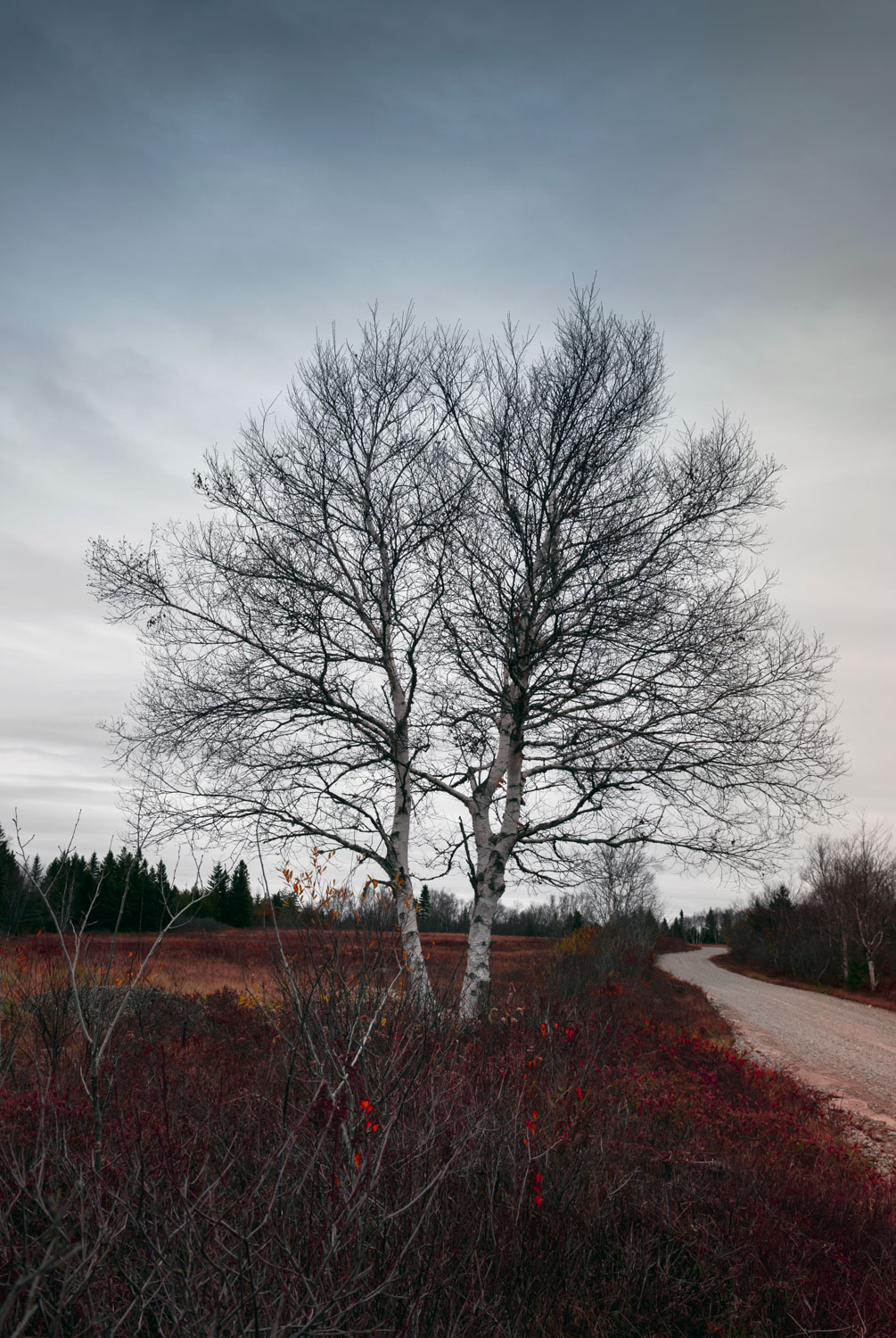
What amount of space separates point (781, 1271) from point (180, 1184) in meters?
3.00

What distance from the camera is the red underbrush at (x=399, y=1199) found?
2143 millimetres

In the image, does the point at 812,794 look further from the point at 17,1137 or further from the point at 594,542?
the point at 17,1137

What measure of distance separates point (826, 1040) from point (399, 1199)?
15.3 meters

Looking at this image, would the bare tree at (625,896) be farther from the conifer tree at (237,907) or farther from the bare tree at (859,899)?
the conifer tree at (237,907)

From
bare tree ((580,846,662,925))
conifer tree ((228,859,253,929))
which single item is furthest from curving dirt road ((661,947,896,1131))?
conifer tree ((228,859,253,929))

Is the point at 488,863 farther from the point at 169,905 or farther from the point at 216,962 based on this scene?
the point at 216,962

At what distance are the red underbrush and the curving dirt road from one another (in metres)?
4.79

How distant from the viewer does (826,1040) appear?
15.1m

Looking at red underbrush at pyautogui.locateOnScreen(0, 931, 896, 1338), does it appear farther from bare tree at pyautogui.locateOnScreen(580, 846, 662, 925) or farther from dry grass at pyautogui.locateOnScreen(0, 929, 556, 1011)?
bare tree at pyautogui.locateOnScreen(580, 846, 662, 925)

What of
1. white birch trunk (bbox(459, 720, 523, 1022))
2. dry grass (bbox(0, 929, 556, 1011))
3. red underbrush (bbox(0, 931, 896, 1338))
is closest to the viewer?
red underbrush (bbox(0, 931, 896, 1338))

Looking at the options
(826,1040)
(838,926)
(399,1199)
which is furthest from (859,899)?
(399,1199)

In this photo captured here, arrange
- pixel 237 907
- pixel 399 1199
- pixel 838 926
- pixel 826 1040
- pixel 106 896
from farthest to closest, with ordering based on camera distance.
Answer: pixel 237 907
pixel 838 926
pixel 826 1040
pixel 106 896
pixel 399 1199

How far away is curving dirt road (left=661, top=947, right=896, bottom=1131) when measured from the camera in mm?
10734

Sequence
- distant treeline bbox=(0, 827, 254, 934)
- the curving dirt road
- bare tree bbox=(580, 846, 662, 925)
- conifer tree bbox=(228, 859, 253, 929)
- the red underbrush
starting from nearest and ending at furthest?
the red underbrush < distant treeline bbox=(0, 827, 254, 934) < the curving dirt road < bare tree bbox=(580, 846, 662, 925) < conifer tree bbox=(228, 859, 253, 929)
